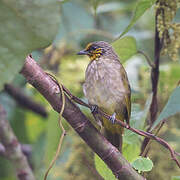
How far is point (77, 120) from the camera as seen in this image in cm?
106

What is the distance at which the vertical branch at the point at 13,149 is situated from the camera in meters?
1.75

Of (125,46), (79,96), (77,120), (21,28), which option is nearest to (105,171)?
(77,120)

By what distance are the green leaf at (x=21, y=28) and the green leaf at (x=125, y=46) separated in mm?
927

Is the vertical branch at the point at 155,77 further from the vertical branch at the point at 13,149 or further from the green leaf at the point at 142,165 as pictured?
the vertical branch at the point at 13,149

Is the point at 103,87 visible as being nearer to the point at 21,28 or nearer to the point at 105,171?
the point at 105,171

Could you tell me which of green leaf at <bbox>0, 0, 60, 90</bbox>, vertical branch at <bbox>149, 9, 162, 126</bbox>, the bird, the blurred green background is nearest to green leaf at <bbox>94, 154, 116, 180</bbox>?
the blurred green background

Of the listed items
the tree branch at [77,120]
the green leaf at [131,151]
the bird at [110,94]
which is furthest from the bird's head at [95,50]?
the tree branch at [77,120]

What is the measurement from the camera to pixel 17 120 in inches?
110

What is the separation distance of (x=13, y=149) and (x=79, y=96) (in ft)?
1.74

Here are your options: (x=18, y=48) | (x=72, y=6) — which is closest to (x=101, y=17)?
(x=72, y=6)

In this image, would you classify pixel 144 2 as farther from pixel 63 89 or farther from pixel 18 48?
pixel 18 48

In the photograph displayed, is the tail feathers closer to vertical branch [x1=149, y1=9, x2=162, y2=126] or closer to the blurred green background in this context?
the blurred green background

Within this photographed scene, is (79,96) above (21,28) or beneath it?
beneath

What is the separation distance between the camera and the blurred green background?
75.3 inches
